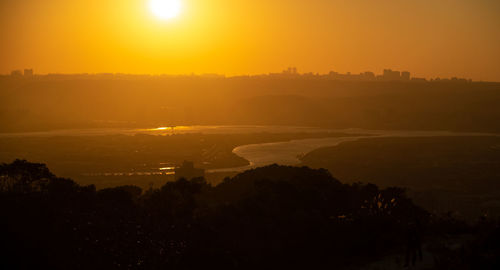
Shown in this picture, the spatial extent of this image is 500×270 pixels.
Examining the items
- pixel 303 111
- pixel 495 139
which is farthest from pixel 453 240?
pixel 303 111

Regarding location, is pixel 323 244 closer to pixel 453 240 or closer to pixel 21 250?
pixel 453 240

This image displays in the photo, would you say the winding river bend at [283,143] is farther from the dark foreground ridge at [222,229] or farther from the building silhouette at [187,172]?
the dark foreground ridge at [222,229]

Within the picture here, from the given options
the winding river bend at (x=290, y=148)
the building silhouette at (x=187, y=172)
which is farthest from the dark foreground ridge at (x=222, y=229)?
the winding river bend at (x=290, y=148)

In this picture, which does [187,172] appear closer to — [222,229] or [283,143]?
[222,229]

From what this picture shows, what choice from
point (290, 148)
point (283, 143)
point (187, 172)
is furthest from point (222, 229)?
point (283, 143)

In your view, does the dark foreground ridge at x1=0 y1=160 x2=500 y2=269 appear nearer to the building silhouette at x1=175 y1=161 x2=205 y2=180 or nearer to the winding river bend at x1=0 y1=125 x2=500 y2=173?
the building silhouette at x1=175 y1=161 x2=205 y2=180

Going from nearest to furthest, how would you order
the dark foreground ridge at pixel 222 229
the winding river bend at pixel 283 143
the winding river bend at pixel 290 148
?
the dark foreground ridge at pixel 222 229, the winding river bend at pixel 290 148, the winding river bend at pixel 283 143

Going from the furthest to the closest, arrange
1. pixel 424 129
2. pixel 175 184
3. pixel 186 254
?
pixel 424 129 < pixel 175 184 < pixel 186 254
